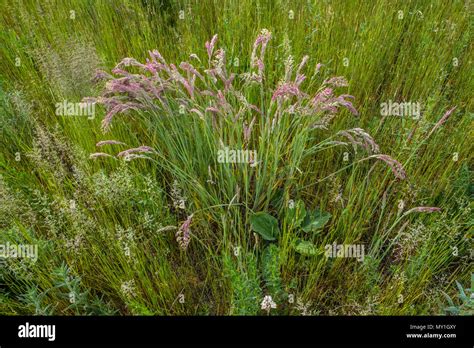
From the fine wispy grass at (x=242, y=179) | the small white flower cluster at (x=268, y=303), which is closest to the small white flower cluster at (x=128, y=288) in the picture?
the fine wispy grass at (x=242, y=179)

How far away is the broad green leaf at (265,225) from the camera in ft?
7.01

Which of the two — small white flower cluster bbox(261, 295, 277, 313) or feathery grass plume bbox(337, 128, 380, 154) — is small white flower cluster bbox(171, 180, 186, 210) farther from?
feathery grass plume bbox(337, 128, 380, 154)

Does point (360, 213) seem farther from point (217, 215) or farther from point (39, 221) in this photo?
point (39, 221)

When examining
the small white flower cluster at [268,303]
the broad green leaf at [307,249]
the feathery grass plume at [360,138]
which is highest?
the feathery grass plume at [360,138]

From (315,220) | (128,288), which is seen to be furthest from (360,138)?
(128,288)

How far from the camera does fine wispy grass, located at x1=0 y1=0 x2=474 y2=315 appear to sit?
6.66 ft

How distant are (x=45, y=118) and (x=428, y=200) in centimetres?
207

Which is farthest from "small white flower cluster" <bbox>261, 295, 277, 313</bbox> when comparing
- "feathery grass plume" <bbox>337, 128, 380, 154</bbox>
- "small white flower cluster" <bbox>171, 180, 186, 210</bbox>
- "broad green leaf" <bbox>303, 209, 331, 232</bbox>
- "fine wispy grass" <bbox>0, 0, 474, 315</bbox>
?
"feathery grass plume" <bbox>337, 128, 380, 154</bbox>

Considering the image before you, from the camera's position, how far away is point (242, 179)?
92.8 inches

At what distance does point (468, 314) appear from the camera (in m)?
1.87

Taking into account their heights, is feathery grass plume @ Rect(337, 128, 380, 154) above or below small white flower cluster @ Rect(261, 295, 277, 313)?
above

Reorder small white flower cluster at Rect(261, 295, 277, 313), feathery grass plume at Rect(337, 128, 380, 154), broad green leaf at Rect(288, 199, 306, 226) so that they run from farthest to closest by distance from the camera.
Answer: broad green leaf at Rect(288, 199, 306, 226), feathery grass plume at Rect(337, 128, 380, 154), small white flower cluster at Rect(261, 295, 277, 313)

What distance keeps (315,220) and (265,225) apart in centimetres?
23

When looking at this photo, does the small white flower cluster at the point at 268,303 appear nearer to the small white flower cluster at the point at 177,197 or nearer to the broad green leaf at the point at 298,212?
the broad green leaf at the point at 298,212
